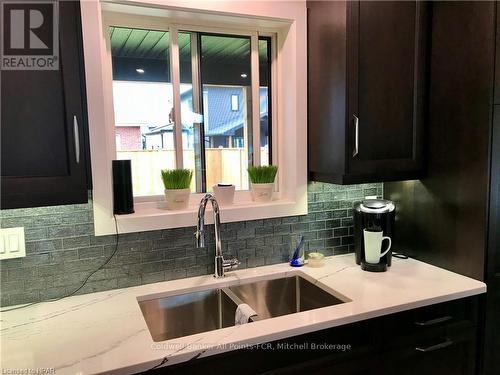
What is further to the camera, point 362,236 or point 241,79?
point 241,79

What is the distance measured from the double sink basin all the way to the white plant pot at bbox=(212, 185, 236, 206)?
39 centimetres

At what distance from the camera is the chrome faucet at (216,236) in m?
1.51

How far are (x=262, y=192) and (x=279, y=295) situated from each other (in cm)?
49

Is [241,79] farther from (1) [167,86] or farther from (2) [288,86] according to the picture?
(1) [167,86]

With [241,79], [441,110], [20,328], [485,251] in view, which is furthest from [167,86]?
[485,251]

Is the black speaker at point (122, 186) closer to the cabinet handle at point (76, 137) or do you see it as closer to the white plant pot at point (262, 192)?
the cabinet handle at point (76, 137)

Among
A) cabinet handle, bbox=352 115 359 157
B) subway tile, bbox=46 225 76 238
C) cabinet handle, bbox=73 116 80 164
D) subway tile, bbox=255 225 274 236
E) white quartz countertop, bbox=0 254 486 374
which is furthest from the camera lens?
subway tile, bbox=255 225 274 236

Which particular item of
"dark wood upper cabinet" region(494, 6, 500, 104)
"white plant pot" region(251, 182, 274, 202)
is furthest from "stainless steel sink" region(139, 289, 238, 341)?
"dark wood upper cabinet" region(494, 6, 500, 104)

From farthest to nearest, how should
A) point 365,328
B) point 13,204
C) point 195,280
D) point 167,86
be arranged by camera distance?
1. point 167,86
2. point 195,280
3. point 365,328
4. point 13,204

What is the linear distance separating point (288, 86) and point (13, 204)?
128cm

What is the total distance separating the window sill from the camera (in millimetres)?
1542

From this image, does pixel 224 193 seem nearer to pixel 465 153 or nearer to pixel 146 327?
pixel 146 327

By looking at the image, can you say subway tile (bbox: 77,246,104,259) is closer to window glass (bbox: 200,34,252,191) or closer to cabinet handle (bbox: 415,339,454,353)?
window glass (bbox: 200,34,252,191)

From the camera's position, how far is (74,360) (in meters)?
1.05
